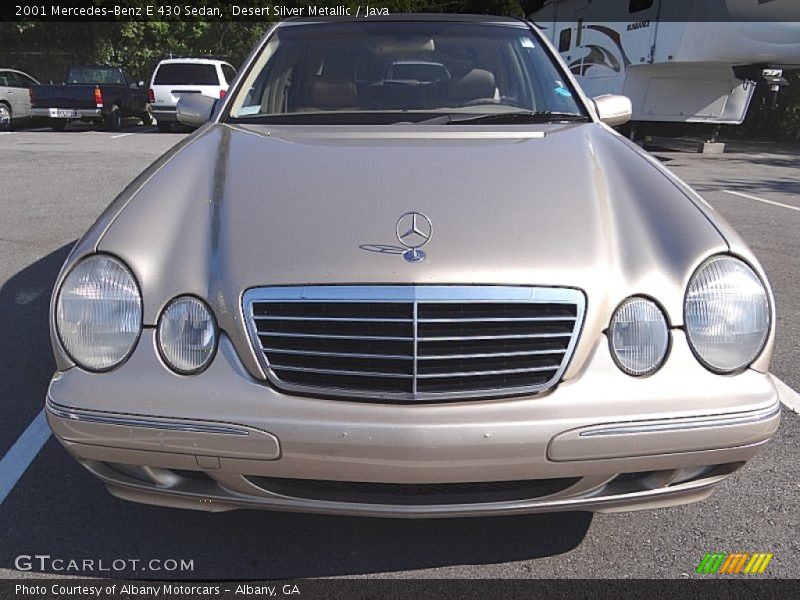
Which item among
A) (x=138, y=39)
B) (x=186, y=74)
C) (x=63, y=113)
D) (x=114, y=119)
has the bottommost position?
(x=114, y=119)

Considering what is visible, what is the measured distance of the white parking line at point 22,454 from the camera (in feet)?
8.30

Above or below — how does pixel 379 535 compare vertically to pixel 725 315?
below

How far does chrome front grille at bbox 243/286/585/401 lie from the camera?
179 cm

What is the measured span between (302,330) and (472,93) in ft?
6.00

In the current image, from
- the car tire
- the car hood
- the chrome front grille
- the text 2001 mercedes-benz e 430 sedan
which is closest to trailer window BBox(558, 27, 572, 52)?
the car tire

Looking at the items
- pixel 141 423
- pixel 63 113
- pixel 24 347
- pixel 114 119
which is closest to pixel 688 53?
pixel 24 347

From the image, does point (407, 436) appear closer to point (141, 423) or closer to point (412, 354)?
point (412, 354)

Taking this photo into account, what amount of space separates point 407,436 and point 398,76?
2081 mm

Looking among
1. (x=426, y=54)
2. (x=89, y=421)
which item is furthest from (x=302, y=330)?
(x=426, y=54)

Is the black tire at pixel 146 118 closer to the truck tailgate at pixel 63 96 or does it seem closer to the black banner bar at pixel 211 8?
the truck tailgate at pixel 63 96

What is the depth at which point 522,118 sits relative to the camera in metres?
2.95

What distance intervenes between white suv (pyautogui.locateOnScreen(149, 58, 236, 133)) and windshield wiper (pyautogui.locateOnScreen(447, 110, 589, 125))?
13.7 m

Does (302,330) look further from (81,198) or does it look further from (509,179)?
(81,198)

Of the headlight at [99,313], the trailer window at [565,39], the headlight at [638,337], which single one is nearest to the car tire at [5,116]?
the trailer window at [565,39]
